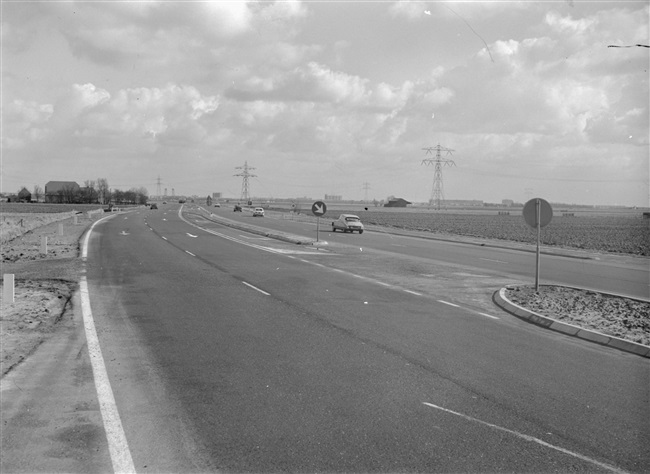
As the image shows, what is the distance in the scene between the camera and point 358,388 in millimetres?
7020

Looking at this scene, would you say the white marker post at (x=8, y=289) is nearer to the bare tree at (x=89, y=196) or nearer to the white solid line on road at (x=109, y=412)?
the white solid line on road at (x=109, y=412)

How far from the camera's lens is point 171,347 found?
901 centimetres

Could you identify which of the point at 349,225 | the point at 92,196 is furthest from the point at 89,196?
the point at 349,225

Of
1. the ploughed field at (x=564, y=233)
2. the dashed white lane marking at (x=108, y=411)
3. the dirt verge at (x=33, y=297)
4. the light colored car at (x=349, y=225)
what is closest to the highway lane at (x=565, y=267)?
the ploughed field at (x=564, y=233)

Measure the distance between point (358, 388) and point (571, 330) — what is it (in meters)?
5.57

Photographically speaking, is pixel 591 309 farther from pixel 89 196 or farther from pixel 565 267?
pixel 89 196

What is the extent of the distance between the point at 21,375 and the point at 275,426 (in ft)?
12.5

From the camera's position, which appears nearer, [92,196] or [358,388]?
[358,388]

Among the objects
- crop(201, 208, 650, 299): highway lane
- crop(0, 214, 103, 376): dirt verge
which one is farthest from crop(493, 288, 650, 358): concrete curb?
crop(0, 214, 103, 376): dirt verge

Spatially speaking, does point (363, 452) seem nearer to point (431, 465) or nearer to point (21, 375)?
point (431, 465)

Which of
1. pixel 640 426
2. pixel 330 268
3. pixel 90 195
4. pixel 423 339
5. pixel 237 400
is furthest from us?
pixel 90 195

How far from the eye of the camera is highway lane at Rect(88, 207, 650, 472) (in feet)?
17.1

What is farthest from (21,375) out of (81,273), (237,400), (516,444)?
(81,273)

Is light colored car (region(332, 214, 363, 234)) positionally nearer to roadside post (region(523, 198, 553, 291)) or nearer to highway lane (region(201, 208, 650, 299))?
highway lane (region(201, 208, 650, 299))
